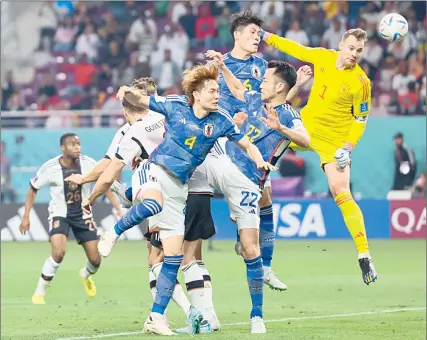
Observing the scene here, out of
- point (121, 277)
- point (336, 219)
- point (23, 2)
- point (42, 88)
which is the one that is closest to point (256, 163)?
point (121, 277)

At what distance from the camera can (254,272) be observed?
10.2m

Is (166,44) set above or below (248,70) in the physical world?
below

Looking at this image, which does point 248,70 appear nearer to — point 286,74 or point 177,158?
point 286,74

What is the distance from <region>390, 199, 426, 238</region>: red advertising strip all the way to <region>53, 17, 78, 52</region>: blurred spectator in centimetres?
1002

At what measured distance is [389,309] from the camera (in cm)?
1276

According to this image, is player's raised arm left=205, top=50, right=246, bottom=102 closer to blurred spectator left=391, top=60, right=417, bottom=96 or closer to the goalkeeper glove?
the goalkeeper glove

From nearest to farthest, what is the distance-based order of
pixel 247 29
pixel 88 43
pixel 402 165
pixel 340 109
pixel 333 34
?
pixel 247 29 < pixel 340 109 < pixel 402 165 < pixel 333 34 < pixel 88 43

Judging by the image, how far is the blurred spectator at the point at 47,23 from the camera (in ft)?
90.7

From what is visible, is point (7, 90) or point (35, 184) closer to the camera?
point (35, 184)

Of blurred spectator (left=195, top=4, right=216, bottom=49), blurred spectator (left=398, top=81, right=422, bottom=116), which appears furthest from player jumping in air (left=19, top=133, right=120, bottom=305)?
blurred spectator (left=195, top=4, right=216, bottom=49)

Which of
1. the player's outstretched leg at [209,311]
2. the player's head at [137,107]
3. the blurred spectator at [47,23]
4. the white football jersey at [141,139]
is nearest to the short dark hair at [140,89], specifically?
the player's head at [137,107]

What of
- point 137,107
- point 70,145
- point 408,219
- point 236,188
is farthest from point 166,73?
point 236,188

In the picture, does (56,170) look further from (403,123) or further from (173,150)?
(403,123)

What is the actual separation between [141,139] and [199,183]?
730 millimetres
